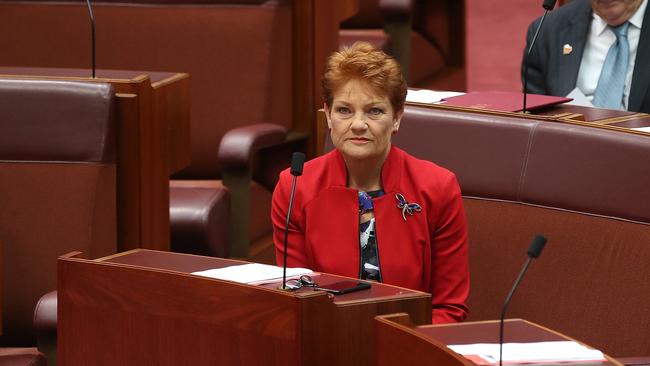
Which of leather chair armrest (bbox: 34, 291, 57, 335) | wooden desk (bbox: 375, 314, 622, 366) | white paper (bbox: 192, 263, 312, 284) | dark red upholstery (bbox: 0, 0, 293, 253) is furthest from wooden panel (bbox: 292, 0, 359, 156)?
wooden desk (bbox: 375, 314, 622, 366)

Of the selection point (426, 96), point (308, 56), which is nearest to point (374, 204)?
point (426, 96)

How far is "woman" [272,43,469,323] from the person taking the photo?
0.92 metres

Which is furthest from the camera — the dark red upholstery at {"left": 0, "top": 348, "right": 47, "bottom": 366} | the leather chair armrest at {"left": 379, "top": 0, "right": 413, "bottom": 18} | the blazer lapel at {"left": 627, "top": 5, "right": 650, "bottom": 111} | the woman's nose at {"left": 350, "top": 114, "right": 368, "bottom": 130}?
the leather chair armrest at {"left": 379, "top": 0, "right": 413, "bottom": 18}

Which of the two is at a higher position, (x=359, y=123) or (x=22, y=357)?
(x=359, y=123)

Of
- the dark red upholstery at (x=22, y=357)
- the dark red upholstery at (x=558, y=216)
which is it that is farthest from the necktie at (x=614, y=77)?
the dark red upholstery at (x=22, y=357)

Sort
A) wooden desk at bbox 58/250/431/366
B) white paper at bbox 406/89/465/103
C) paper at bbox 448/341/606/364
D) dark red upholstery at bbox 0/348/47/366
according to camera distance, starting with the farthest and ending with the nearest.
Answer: white paper at bbox 406/89/465/103, dark red upholstery at bbox 0/348/47/366, wooden desk at bbox 58/250/431/366, paper at bbox 448/341/606/364

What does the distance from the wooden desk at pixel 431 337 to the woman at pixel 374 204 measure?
0.63ft

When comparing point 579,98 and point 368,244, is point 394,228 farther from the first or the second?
point 579,98

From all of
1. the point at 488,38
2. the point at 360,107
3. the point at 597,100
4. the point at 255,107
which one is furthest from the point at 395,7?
the point at 360,107

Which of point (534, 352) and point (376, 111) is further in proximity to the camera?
point (376, 111)

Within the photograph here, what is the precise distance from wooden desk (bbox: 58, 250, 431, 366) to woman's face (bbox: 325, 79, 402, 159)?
123 mm

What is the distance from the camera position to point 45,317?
1.02 m

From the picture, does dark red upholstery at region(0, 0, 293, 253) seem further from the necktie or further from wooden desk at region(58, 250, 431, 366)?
wooden desk at region(58, 250, 431, 366)

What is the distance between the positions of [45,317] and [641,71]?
0.60 m
